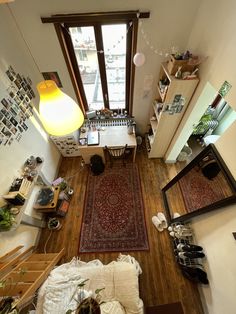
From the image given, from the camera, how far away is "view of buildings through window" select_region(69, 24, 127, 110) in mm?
2285

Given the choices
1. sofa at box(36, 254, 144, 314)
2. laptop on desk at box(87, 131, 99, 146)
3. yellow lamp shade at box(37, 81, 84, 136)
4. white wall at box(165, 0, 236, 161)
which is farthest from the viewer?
laptop on desk at box(87, 131, 99, 146)

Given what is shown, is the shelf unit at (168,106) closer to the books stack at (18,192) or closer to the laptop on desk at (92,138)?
the laptop on desk at (92,138)

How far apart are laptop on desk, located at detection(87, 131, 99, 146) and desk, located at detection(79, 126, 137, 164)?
0.07 metres

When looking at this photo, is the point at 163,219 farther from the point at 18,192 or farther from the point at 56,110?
the point at 56,110

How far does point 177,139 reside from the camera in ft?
9.33

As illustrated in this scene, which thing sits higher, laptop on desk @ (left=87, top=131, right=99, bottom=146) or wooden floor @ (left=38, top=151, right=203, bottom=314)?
laptop on desk @ (left=87, top=131, right=99, bottom=146)

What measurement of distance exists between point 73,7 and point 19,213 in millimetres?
2482

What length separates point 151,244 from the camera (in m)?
2.53

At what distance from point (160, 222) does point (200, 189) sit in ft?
2.80

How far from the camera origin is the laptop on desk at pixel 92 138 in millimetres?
2982

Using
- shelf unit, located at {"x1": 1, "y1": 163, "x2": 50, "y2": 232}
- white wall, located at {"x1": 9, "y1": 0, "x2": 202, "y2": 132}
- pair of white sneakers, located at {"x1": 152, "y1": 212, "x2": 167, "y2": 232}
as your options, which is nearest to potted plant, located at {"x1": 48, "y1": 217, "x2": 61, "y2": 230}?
shelf unit, located at {"x1": 1, "y1": 163, "x2": 50, "y2": 232}

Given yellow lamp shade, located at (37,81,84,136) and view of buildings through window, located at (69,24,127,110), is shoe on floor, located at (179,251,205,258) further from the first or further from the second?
view of buildings through window, located at (69,24,127,110)

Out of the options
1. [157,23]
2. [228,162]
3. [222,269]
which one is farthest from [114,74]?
[222,269]

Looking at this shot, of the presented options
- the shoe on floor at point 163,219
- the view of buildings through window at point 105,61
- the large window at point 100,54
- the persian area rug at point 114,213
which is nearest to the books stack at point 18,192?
the persian area rug at point 114,213
